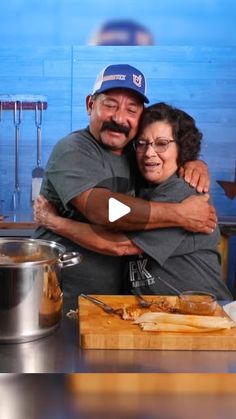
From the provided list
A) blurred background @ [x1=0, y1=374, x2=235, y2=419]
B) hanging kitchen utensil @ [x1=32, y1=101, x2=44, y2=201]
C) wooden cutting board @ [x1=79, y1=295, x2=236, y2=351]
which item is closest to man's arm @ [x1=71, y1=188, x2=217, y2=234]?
wooden cutting board @ [x1=79, y1=295, x2=236, y2=351]

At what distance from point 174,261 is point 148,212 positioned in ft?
0.49

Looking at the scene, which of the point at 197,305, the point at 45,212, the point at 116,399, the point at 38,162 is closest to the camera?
the point at 116,399

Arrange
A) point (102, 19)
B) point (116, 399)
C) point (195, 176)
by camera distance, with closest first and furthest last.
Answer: point (116, 399) < point (195, 176) < point (102, 19)

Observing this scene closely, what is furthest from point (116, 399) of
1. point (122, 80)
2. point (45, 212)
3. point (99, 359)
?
point (122, 80)

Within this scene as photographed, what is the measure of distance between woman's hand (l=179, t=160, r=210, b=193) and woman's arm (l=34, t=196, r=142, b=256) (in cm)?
25

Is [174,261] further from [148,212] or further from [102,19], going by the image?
[102,19]

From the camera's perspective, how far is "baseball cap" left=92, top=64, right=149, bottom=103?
1425 mm

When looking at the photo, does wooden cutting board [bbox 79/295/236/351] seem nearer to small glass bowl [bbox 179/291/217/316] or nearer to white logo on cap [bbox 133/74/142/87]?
small glass bowl [bbox 179/291/217/316]

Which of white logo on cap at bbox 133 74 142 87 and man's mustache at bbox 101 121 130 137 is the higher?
white logo on cap at bbox 133 74 142 87

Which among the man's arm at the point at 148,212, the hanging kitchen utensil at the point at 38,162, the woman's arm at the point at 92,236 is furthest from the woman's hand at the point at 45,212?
the hanging kitchen utensil at the point at 38,162

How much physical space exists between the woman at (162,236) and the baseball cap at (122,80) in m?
0.07

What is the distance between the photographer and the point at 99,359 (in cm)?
84

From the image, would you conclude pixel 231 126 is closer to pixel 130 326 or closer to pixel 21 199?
pixel 21 199

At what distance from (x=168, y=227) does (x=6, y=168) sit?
1.57 m
